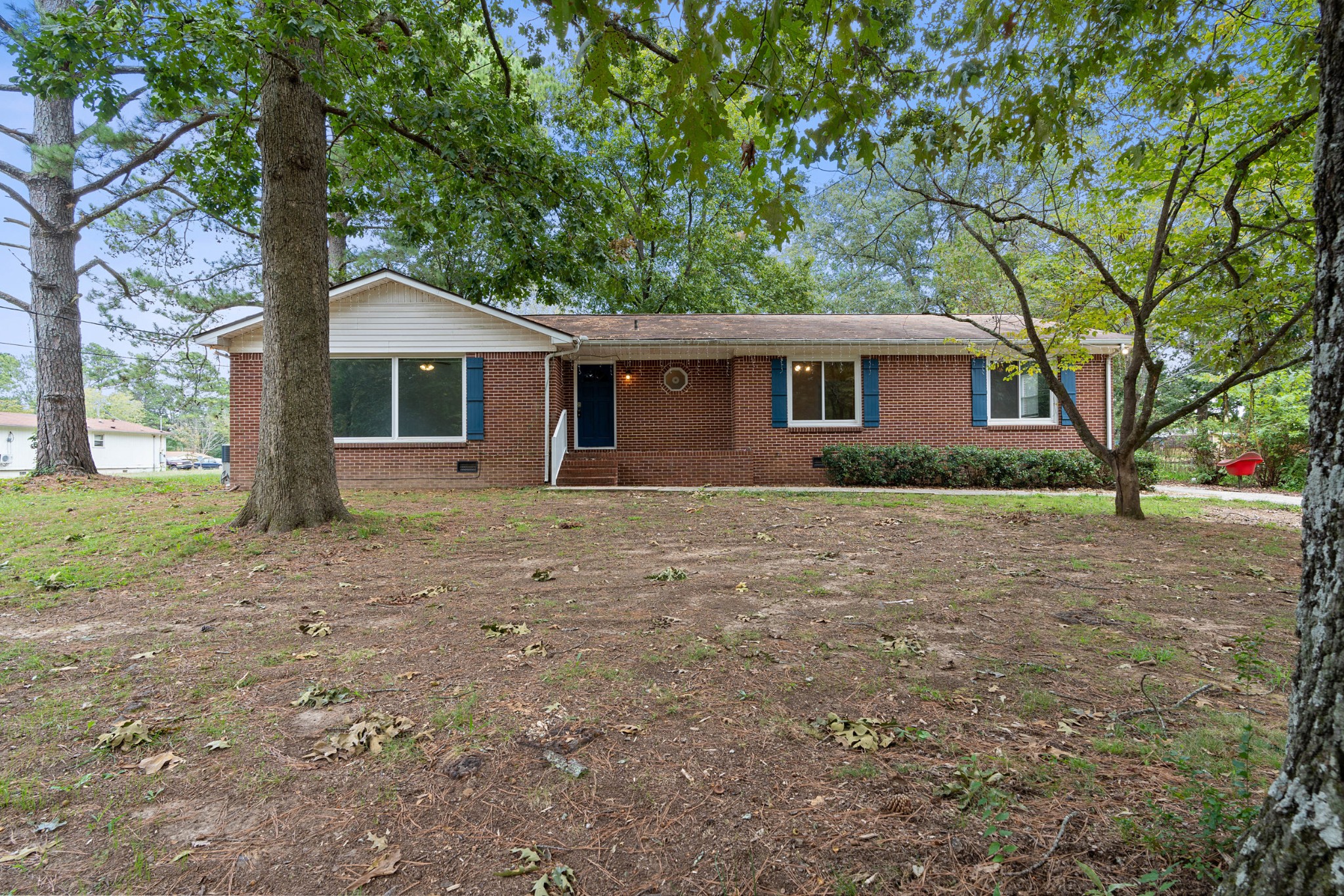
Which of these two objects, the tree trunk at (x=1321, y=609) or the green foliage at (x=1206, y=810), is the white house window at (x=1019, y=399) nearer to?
the green foliage at (x=1206, y=810)

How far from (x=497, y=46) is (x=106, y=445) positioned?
55.0 metres

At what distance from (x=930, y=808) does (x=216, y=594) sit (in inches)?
186

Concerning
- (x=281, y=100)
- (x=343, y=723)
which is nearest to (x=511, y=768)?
(x=343, y=723)

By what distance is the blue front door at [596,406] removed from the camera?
14219 millimetres

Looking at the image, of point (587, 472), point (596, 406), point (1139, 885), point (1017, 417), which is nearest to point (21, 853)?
point (1139, 885)

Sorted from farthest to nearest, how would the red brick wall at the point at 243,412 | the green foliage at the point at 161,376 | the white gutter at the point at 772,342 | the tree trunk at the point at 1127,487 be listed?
the green foliage at the point at 161,376
the white gutter at the point at 772,342
the red brick wall at the point at 243,412
the tree trunk at the point at 1127,487

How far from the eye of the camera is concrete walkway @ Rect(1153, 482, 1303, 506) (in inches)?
410

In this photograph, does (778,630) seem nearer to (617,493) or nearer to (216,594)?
(216,594)

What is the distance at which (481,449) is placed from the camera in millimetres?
12219

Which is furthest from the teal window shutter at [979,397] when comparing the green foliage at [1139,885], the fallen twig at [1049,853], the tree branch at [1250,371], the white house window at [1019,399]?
the green foliage at [1139,885]

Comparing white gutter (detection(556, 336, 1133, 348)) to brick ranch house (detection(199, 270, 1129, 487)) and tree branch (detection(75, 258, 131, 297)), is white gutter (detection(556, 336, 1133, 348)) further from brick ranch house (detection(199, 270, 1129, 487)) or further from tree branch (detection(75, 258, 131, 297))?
tree branch (detection(75, 258, 131, 297))

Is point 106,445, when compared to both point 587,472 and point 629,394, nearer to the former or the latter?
point 629,394

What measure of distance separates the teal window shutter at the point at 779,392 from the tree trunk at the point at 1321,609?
11728mm

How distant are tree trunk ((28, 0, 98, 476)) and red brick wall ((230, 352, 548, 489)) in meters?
3.41
